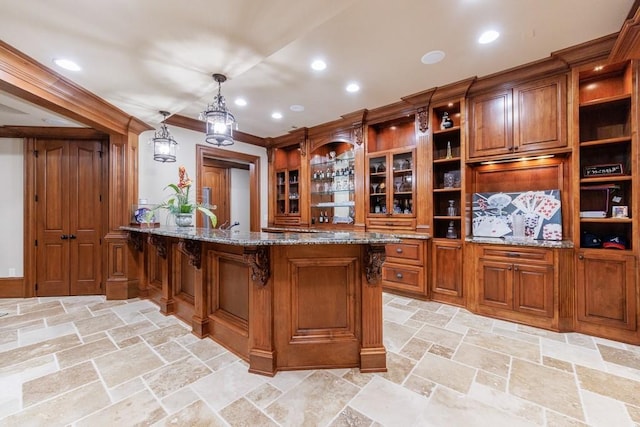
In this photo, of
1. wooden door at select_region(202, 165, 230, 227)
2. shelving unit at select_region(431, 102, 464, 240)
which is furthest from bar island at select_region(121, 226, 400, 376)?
wooden door at select_region(202, 165, 230, 227)

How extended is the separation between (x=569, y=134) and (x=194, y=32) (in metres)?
3.74

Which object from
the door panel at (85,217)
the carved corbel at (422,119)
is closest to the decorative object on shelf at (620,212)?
the carved corbel at (422,119)

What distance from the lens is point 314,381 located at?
1.97 metres

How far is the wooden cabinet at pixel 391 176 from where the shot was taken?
13.3 ft

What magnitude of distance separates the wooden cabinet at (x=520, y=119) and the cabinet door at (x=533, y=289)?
1.31 m

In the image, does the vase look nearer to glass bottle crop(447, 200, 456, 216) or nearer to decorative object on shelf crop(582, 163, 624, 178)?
glass bottle crop(447, 200, 456, 216)

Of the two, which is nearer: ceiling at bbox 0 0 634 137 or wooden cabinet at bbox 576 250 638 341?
ceiling at bbox 0 0 634 137

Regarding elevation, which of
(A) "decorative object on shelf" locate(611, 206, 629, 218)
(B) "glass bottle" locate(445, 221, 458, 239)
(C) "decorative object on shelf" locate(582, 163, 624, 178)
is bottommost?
(B) "glass bottle" locate(445, 221, 458, 239)

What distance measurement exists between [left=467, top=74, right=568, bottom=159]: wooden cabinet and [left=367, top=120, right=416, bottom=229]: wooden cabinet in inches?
34.9

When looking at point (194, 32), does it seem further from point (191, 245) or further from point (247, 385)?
point (247, 385)

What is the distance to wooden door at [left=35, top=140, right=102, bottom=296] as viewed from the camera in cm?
407

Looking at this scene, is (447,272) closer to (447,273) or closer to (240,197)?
(447,273)

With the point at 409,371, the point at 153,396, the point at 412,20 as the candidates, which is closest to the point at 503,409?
the point at 409,371

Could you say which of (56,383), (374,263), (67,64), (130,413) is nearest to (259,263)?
(374,263)
